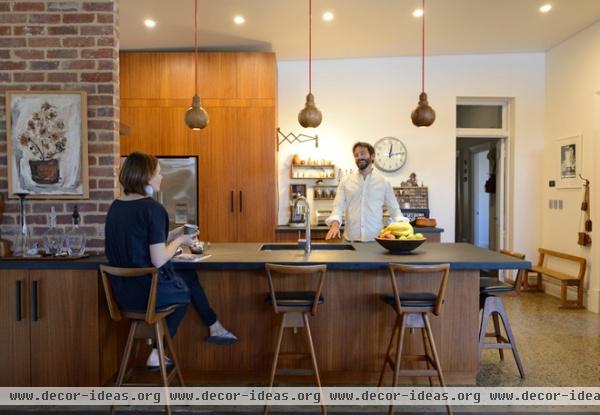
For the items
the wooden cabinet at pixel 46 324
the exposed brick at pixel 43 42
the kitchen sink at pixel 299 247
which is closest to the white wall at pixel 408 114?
the kitchen sink at pixel 299 247

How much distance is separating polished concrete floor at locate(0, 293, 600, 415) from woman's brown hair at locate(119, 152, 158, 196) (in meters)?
1.33

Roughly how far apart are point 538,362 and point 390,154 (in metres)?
3.08

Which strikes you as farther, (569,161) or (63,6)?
(569,161)

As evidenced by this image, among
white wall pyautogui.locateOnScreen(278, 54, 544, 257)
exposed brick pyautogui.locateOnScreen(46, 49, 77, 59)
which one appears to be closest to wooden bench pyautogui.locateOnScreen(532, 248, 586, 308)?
white wall pyautogui.locateOnScreen(278, 54, 544, 257)

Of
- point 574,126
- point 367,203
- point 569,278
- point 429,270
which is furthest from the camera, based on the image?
point 574,126

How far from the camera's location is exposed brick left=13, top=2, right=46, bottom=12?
9.23ft

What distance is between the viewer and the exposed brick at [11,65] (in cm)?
282

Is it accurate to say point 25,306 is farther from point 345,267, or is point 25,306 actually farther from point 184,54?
point 184,54

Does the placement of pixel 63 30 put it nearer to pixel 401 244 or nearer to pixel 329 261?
pixel 329 261

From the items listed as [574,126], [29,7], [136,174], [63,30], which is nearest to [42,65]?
[63,30]

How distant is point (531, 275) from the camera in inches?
225

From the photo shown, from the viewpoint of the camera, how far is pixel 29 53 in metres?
2.82

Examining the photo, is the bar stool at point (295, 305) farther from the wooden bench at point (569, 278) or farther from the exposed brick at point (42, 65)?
the wooden bench at point (569, 278)

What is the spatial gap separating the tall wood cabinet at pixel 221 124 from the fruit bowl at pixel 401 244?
2.38 metres
